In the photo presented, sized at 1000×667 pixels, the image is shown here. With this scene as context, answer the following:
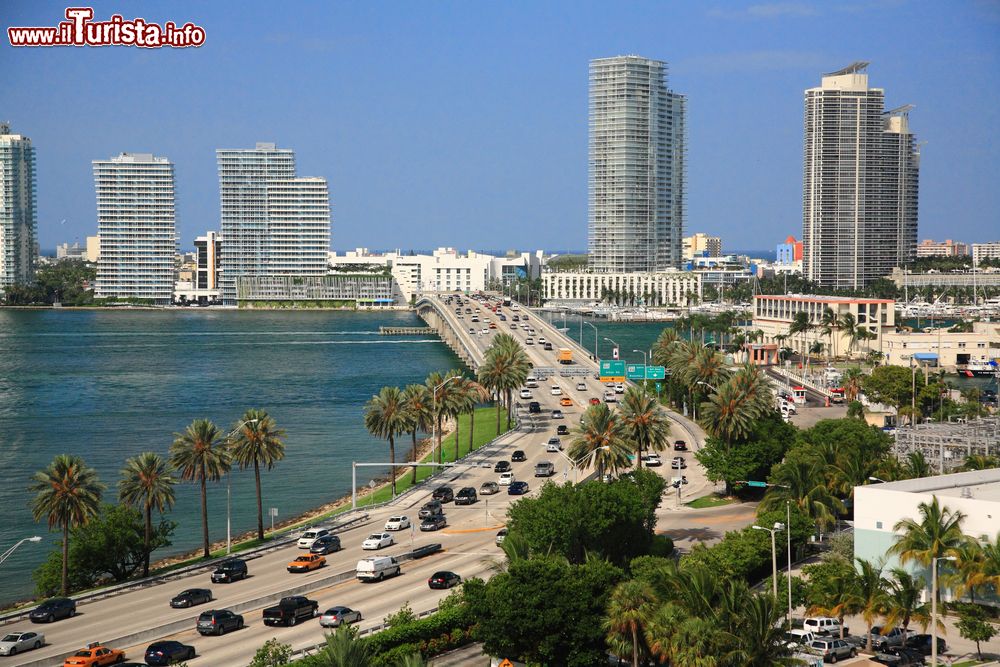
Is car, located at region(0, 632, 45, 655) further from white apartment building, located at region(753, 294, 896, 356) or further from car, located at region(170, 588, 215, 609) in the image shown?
white apartment building, located at region(753, 294, 896, 356)

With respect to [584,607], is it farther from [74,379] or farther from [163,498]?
[74,379]

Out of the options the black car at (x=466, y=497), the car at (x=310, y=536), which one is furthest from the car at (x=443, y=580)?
the black car at (x=466, y=497)

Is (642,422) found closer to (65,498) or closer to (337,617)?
(337,617)

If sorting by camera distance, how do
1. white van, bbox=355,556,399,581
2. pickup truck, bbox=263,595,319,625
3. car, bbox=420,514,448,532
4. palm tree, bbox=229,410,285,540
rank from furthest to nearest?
palm tree, bbox=229,410,285,540, car, bbox=420,514,448,532, white van, bbox=355,556,399,581, pickup truck, bbox=263,595,319,625

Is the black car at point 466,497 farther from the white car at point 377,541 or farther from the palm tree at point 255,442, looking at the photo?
the white car at point 377,541

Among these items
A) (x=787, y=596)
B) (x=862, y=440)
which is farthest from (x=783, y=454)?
(x=787, y=596)

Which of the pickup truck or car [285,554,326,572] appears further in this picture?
car [285,554,326,572]

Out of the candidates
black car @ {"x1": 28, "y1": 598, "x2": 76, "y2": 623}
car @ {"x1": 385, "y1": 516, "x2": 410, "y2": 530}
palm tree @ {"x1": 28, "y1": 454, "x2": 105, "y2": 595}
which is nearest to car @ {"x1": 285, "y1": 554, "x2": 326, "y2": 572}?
car @ {"x1": 385, "y1": 516, "x2": 410, "y2": 530}
